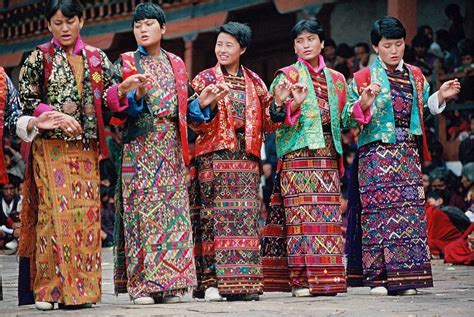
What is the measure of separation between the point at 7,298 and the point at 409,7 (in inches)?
315

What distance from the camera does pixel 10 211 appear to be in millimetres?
15688

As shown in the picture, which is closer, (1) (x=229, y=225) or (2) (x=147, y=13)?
(2) (x=147, y=13)

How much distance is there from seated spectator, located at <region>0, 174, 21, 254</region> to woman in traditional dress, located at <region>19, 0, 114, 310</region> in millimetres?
8362

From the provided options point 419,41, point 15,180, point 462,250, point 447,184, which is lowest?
point 462,250

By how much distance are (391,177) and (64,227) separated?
90.8 inches

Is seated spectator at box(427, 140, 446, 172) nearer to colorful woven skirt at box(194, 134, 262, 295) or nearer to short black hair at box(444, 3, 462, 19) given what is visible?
short black hair at box(444, 3, 462, 19)

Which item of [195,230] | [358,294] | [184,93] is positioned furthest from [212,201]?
[358,294]

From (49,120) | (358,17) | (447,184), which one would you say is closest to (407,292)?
(49,120)

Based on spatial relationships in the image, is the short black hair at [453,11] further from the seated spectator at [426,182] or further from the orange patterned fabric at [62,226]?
the orange patterned fabric at [62,226]

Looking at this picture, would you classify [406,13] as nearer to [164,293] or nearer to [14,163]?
[14,163]

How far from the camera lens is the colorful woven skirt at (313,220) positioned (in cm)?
784

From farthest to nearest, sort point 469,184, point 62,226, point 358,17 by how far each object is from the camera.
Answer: point 358,17 → point 469,184 → point 62,226

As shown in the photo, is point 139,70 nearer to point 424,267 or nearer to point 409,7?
point 424,267

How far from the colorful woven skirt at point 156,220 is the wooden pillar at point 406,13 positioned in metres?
7.77
